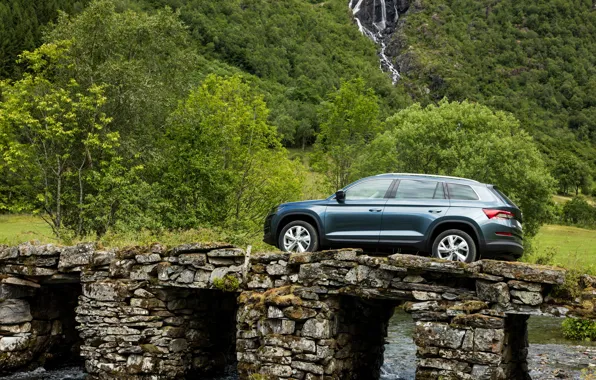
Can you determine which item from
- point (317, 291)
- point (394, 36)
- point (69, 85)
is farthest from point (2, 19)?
point (394, 36)

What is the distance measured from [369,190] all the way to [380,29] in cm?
18685

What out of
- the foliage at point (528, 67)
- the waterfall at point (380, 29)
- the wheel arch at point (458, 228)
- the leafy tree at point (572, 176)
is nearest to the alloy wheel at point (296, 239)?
the wheel arch at point (458, 228)

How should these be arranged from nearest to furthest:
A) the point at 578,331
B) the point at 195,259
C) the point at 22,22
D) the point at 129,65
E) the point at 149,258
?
the point at 195,259, the point at 149,258, the point at 578,331, the point at 129,65, the point at 22,22

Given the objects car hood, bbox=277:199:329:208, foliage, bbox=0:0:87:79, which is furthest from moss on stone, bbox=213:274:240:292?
foliage, bbox=0:0:87:79

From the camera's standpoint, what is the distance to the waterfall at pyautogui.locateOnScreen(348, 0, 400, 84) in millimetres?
180125

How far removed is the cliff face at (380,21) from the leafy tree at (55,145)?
15707 cm

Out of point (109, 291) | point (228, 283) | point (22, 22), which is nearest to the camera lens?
point (228, 283)

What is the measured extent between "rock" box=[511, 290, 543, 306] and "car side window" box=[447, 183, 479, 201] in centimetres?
223

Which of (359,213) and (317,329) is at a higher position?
(359,213)

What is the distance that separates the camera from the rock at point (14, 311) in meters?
19.3

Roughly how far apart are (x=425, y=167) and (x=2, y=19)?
60.0 metres

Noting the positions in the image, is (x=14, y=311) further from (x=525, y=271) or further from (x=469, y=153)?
(x=469, y=153)

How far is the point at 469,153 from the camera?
40.4 metres

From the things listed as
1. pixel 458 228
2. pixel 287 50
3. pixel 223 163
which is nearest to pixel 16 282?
pixel 458 228
